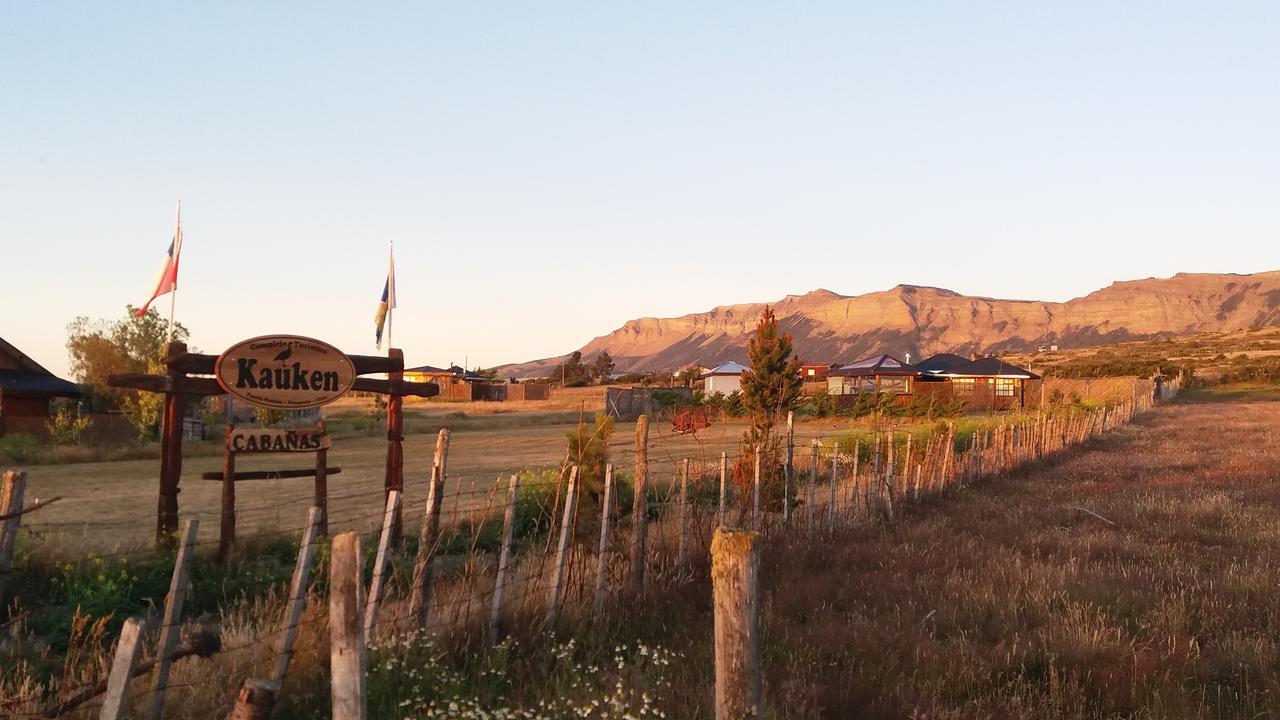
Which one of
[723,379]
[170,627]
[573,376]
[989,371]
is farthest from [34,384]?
[573,376]

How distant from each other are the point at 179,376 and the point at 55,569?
2.29 m

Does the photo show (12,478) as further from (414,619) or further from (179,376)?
(179,376)

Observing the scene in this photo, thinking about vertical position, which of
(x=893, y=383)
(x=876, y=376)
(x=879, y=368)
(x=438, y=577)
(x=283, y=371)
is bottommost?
(x=438, y=577)

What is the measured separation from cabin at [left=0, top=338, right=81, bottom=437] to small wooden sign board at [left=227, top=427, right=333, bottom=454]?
1005 inches

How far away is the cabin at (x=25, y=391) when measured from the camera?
3008 centimetres

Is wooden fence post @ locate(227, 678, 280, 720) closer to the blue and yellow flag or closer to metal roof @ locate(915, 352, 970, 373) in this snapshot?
the blue and yellow flag

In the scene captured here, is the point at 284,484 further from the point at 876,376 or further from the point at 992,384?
the point at 992,384

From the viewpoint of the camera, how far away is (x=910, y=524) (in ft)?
39.9

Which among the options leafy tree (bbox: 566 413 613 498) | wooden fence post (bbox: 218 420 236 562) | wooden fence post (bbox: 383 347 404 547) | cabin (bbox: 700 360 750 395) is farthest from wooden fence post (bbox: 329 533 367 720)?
cabin (bbox: 700 360 750 395)

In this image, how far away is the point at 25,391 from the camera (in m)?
30.5

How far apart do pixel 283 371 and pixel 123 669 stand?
21.4 feet

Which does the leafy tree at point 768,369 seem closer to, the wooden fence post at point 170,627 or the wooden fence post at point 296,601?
the wooden fence post at point 296,601

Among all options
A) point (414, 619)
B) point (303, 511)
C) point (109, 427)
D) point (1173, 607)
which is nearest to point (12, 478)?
point (414, 619)

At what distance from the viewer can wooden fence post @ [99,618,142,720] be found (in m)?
3.41
